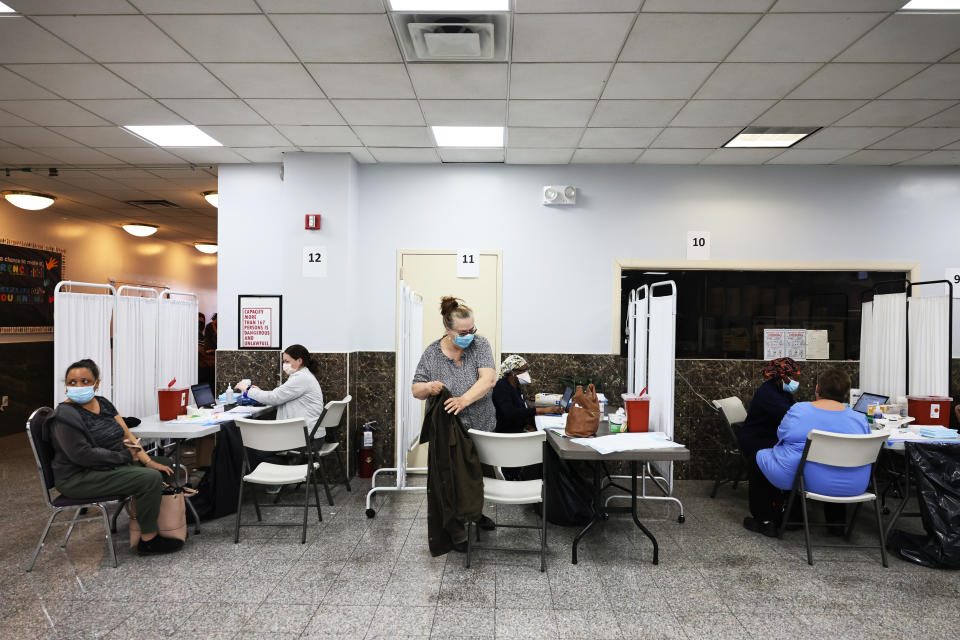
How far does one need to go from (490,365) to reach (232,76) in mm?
2620

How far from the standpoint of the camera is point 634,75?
375 centimetres

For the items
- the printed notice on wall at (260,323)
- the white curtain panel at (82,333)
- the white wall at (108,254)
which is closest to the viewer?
the white curtain panel at (82,333)

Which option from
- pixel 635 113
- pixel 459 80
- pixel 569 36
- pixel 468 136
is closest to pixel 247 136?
pixel 468 136

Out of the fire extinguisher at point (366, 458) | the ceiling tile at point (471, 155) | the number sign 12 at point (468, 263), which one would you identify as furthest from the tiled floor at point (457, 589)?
the ceiling tile at point (471, 155)

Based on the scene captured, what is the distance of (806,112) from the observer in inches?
170

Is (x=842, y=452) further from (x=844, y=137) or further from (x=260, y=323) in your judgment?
(x=260, y=323)

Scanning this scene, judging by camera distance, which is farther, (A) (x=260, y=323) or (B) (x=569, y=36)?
(A) (x=260, y=323)

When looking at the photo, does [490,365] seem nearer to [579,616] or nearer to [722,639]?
[579,616]

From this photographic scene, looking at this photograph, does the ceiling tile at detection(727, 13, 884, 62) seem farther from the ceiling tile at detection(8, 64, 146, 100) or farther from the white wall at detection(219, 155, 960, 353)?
the ceiling tile at detection(8, 64, 146, 100)

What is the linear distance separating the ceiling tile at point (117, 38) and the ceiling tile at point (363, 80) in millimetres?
845

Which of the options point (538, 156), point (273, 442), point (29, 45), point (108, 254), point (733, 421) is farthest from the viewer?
point (108, 254)

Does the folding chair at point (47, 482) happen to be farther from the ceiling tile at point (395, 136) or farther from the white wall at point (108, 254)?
the white wall at point (108, 254)

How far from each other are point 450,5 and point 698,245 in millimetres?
3800

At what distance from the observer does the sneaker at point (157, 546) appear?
3705 millimetres
